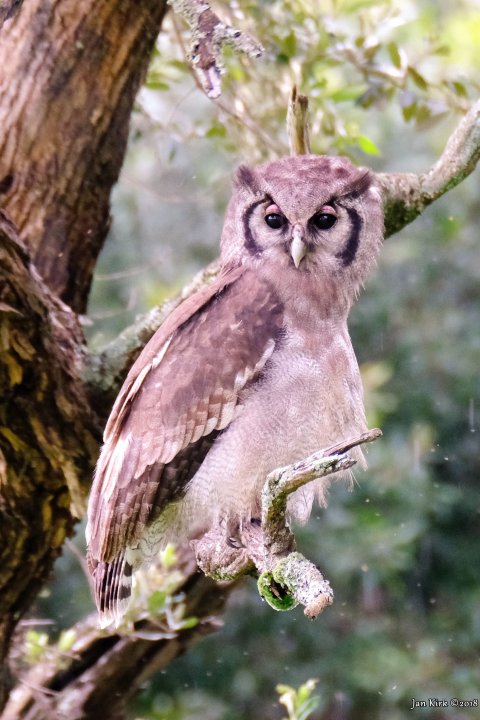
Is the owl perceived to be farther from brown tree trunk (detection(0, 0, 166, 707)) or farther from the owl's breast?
brown tree trunk (detection(0, 0, 166, 707))

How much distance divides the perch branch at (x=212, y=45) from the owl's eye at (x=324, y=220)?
0.76 meters

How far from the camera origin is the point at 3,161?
3.07 m

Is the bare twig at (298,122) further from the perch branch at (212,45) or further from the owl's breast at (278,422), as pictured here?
the perch branch at (212,45)

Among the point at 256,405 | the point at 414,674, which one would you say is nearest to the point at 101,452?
the point at 256,405

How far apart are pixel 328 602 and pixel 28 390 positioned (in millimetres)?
1211

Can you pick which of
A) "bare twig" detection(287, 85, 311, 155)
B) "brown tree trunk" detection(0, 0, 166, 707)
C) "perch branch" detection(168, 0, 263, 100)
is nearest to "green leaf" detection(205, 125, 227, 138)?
"brown tree trunk" detection(0, 0, 166, 707)

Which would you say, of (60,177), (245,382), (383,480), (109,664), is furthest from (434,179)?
(383,480)

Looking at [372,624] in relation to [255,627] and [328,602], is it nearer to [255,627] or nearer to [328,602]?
[255,627]

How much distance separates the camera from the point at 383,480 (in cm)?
564

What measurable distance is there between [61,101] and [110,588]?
145 cm

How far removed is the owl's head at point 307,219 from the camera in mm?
2385

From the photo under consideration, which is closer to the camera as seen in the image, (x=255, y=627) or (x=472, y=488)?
(x=255, y=627)

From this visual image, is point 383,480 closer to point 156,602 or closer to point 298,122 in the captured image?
point 156,602

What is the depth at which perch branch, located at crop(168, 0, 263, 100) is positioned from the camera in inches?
65.3
